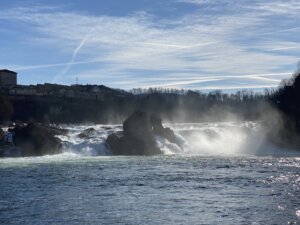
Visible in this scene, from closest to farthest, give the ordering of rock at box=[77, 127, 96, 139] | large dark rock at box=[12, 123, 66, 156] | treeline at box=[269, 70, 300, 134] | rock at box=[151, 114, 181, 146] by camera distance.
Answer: large dark rock at box=[12, 123, 66, 156] → rock at box=[77, 127, 96, 139] → rock at box=[151, 114, 181, 146] → treeline at box=[269, 70, 300, 134]

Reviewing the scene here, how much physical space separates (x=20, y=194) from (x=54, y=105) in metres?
81.9

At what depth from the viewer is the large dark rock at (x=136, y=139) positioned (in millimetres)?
61166

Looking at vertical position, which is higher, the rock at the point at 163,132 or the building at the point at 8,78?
the building at the point at 8,78

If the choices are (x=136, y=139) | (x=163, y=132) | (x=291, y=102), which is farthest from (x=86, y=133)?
(x=291, y=102)

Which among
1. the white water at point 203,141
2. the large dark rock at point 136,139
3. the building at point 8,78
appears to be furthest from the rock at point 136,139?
the building at point 8,78

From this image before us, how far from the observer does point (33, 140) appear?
58062 mm

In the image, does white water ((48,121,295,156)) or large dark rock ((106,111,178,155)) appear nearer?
white water ((48,121,295,156))

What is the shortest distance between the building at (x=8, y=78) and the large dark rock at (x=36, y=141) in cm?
6692

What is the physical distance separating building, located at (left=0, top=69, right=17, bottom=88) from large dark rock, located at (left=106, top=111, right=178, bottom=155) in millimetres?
66955

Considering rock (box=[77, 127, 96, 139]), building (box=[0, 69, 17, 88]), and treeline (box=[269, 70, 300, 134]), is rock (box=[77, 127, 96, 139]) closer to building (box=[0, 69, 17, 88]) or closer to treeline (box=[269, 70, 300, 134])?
treeline (box=[269, 70, 300, 134])

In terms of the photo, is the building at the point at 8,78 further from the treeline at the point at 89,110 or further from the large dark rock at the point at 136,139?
the large dark rock at the point at 136,139

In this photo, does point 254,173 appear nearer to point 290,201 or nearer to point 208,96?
point 290,201

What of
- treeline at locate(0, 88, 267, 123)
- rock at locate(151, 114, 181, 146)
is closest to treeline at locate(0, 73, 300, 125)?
treeline at locate(0, 88, 267, 123)

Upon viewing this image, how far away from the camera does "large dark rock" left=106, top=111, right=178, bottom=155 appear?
201 feet
